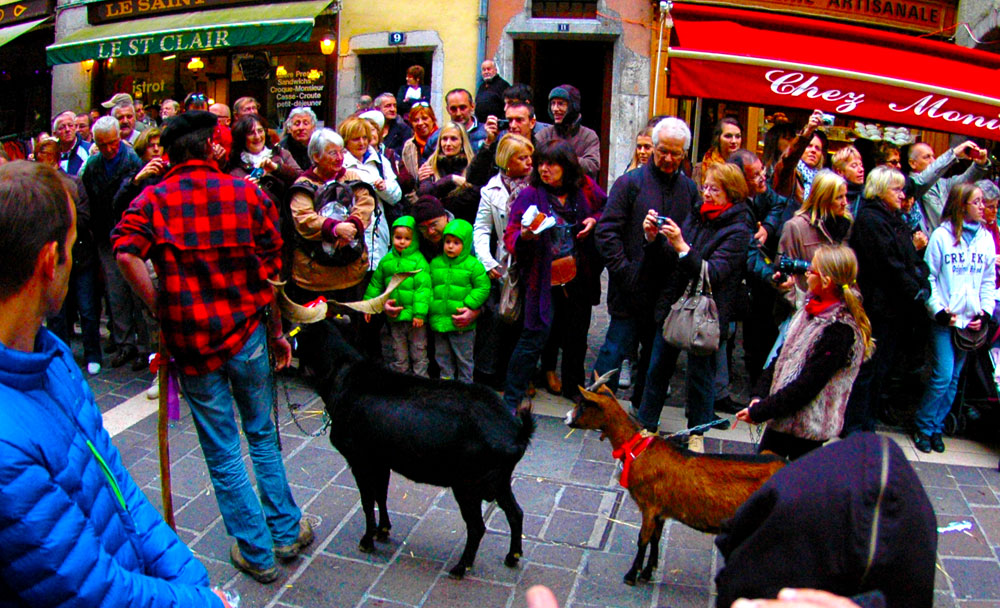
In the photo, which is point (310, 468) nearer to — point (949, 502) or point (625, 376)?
point (625, 376)

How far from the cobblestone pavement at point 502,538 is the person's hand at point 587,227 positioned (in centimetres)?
156

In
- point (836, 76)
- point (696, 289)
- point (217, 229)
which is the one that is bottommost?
point (696, 289)

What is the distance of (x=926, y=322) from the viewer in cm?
606

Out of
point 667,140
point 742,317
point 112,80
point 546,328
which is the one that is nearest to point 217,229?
point 546,328

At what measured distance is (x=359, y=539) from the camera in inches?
171

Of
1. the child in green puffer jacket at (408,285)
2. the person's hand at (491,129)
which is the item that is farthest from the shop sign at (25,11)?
the child in green puffer jacket at (408,285)

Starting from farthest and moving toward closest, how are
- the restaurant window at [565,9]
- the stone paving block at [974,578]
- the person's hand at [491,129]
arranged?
the restaurant window at [565,9], the person's hand at [491,129], the stone paving block at [974,578]

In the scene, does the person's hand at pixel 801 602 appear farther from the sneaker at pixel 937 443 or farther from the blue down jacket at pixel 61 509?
the sneaker at pixel 937 443

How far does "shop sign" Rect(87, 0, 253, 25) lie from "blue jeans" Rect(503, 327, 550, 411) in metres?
11.1

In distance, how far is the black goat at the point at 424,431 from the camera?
12.5ft

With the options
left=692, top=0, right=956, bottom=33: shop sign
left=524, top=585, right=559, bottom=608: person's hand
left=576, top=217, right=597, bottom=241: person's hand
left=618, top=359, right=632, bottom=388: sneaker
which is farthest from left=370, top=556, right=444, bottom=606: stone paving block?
left=692, top=0, right=956, bottom=33: shop sign

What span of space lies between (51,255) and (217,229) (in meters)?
1.85

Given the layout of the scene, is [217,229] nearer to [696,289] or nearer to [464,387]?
[464,387]

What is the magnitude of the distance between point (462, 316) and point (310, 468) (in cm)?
160
